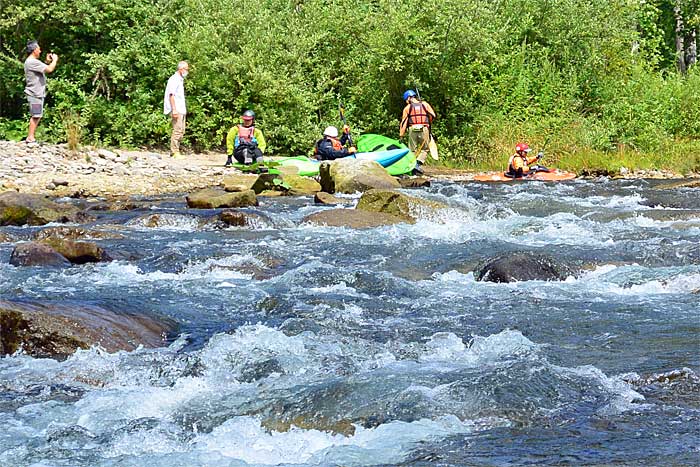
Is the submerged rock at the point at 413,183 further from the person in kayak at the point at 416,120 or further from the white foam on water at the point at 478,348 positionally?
the white foam on water at the point at 478,348

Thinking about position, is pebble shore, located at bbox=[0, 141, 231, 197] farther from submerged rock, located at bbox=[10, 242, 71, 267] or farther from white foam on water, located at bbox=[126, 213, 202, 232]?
submerged rock, located at bbox=[10, 242, 71, 267]

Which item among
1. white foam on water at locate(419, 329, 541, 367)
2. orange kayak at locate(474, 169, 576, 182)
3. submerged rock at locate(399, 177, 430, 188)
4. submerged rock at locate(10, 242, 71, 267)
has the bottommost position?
orange kayak at locate(474, 169, 576, 182)

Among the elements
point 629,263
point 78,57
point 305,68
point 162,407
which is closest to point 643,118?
point 305,68

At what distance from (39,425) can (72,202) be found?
9679 millimetres

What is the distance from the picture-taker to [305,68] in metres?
21.3

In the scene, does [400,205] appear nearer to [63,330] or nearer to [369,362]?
[369,362]

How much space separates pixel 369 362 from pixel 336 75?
16702 mm

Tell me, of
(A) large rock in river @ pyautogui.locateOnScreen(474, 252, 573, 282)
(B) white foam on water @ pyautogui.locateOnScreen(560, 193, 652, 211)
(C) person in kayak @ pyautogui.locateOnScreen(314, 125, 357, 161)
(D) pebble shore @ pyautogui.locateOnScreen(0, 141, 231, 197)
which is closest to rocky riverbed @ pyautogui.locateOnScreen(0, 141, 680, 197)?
(D) pebble shore @ pyautogui.locateOnScreen(0, 141, 231, 197)

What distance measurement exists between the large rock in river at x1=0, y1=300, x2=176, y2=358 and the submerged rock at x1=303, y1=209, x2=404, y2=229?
5.12m

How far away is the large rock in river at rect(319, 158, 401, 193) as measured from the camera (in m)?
15.6

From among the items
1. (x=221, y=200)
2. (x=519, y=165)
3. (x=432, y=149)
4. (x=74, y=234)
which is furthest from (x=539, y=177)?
(x=74, y=234)

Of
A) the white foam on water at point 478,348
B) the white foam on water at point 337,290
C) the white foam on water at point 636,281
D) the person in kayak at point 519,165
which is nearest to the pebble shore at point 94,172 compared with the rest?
the person in kayak at point 519,165

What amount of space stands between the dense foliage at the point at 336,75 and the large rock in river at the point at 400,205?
7.99 m

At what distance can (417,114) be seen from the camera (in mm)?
19234
